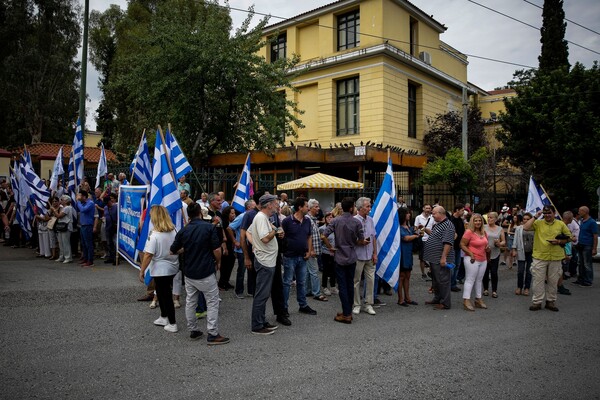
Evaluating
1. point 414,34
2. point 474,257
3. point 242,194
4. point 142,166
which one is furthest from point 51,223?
point 414,34

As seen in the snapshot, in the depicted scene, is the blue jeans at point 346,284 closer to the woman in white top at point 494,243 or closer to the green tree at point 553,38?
the woman in white top at point 494,243

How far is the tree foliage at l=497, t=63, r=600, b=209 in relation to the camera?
21.1 meters

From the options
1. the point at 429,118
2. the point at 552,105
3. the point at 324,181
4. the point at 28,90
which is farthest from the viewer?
the point at 28,90

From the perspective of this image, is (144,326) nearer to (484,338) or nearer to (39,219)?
(484,338)

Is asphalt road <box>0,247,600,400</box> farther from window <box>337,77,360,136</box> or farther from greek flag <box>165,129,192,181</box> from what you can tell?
window <box>337,77,360,136</box>

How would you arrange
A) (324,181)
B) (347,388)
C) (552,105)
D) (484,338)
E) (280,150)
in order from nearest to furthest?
1. (347,388)
2. (484,338)
3. (324,181)
4. (280,150)
5. (552,105)

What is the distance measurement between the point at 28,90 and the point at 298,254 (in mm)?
37487

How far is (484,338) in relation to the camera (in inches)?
251

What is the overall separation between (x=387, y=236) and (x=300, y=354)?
3636 mm

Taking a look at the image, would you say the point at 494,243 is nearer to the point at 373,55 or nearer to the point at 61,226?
the point at 61,226

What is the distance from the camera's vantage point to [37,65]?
1412 inches

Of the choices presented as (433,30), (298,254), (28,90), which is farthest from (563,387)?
(28,90)

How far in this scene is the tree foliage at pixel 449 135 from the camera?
25.6m

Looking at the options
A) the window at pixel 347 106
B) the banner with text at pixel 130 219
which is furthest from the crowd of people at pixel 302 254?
the window at pixel 347 106
